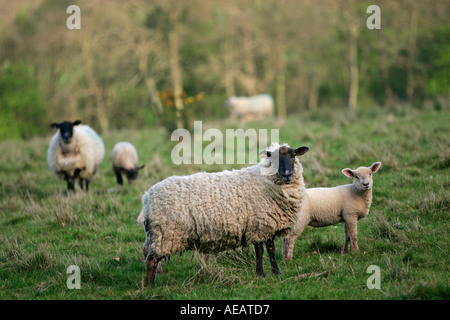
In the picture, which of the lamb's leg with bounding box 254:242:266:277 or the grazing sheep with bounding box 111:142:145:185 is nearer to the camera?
the lamb's leg with bounding box 254:242:266:277

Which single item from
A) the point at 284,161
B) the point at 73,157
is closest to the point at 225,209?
the point at 284,161

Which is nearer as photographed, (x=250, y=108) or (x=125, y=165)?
(x=125, y=165)

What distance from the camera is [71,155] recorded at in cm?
1002

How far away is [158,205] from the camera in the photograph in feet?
16.7

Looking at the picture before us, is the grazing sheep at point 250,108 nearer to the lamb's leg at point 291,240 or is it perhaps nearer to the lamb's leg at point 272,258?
the lamb's leg at point 291,240

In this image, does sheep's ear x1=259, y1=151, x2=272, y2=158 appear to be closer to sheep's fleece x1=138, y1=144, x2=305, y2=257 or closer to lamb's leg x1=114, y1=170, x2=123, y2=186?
sheep's fleece x1=138, y1=144, x2=305, y2=257

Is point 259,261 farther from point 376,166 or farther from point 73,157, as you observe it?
point 73,157

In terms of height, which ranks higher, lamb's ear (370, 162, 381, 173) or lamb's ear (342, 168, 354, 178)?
lamb's ear (370, 162, 381, 173)

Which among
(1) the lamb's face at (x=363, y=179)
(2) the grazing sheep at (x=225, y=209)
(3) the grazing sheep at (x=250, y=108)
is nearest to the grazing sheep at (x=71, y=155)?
(2) the grazing sheep at (x=225, y=209)

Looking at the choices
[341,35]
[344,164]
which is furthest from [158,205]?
[341,35]

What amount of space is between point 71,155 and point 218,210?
6027 mm

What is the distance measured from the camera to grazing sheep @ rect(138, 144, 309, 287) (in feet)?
16.5

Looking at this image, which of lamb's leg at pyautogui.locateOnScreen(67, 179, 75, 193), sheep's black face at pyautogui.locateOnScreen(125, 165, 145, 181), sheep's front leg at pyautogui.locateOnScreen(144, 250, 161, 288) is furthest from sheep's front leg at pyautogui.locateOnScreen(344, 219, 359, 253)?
lamb's leg at pyautogui.locateOnScreen(67, 179, 75, 193)

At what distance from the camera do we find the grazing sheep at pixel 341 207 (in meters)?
5.91
